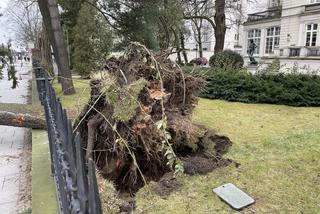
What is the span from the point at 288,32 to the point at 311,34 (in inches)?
107

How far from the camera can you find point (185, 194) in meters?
3.00

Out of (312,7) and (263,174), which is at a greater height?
(312,7)

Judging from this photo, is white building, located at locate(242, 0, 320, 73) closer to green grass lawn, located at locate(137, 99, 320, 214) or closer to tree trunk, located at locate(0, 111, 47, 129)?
green grass lawn, located at locate(137, 99, 320, 214)

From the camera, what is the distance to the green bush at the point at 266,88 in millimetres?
7617

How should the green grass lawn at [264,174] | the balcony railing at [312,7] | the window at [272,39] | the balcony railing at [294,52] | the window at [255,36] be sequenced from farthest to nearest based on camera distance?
1. the window at [255,36]
2. the window at [272,39]
3. the balcony railing at [312,7]
4. the balcony railing at [294,52]
5. the green grass lawn at [264,174]

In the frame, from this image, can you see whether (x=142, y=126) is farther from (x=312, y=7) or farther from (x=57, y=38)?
(x=312, y=7)

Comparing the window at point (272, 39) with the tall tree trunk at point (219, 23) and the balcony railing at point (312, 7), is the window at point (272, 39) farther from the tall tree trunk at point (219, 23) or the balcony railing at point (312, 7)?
the tall tree trunk at point (219, 23)

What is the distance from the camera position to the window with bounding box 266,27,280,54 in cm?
3394

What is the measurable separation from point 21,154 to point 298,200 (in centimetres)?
382

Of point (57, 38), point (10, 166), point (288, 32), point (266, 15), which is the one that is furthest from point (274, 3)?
point (10, 166)

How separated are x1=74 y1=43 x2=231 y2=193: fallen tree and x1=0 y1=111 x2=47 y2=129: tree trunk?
1.41 meters

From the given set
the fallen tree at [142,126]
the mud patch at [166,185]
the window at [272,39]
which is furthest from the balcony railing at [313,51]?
the mud patch at [166,185]

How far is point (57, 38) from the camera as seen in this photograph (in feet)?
30.4

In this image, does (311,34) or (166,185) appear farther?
(311,34)
